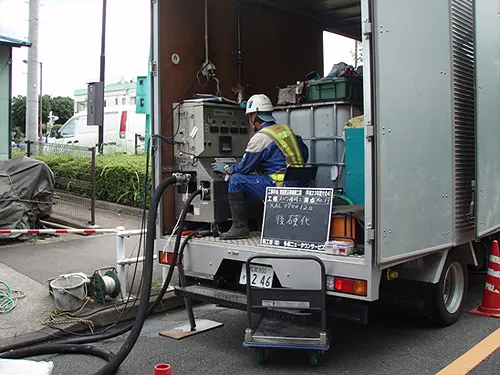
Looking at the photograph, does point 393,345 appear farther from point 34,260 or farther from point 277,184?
point 34,260

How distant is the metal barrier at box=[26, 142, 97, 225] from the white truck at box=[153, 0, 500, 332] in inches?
174

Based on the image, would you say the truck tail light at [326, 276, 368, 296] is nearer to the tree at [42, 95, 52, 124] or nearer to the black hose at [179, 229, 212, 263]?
the black hose at [179, 229, 212, 263]

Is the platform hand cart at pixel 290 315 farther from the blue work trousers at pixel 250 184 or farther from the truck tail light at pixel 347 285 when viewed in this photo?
the blue work trousers at pixel 250 184

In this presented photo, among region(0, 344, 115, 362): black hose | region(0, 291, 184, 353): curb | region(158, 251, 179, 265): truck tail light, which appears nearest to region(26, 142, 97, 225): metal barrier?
region(0, 291, 184, 353): curb

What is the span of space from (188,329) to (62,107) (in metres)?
54.8

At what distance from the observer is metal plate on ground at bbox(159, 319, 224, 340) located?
519 centimetres

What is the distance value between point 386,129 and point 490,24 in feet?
7.23

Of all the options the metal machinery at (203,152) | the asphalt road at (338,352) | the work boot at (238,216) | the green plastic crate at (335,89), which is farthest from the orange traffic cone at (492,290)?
the metal machinery at (203,152)

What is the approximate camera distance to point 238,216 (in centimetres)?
523

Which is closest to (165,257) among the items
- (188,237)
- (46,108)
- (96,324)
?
(188,237)

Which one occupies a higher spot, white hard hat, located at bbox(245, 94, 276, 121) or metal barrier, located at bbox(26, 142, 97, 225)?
white hard hat, located at bbox(245, 94, 276, 121)

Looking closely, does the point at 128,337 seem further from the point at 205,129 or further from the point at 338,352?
the point at 205,129

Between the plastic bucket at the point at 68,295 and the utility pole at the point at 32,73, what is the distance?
9328 mm

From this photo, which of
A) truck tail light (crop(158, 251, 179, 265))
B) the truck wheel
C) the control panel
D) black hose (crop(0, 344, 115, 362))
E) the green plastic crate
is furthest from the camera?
the green plastic crate
